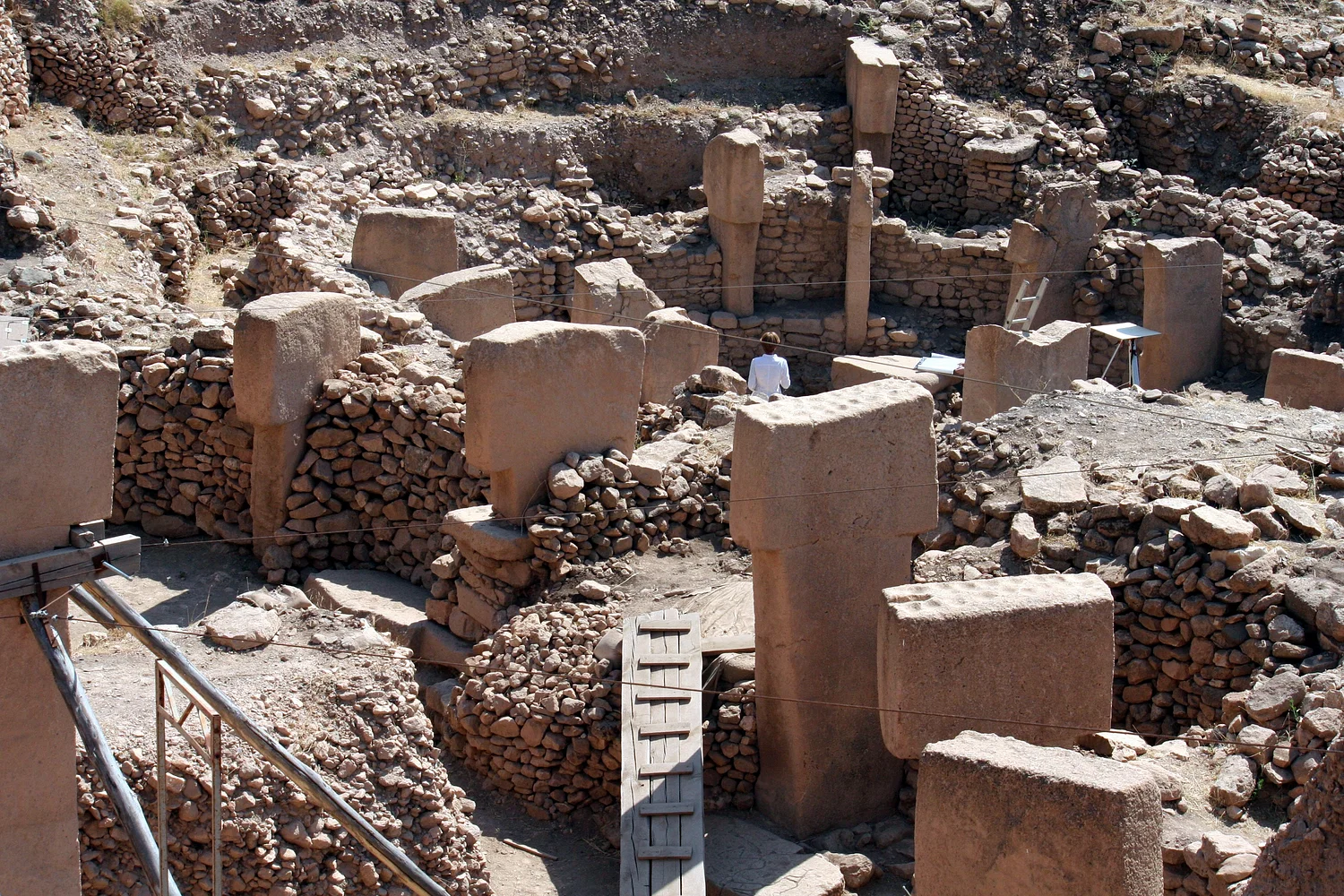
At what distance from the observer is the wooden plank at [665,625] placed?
286 inches

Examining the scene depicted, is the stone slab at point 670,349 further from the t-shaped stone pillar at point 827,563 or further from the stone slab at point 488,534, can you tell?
the t-shaped stone pillar at point 827,563

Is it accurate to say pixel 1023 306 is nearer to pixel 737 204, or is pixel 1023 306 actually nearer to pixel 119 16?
pixel 737 204

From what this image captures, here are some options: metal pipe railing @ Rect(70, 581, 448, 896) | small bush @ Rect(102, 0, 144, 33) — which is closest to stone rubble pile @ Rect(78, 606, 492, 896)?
metal pipe railing @ Rect(70, 581, 448, 896)

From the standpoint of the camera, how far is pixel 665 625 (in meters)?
7.26

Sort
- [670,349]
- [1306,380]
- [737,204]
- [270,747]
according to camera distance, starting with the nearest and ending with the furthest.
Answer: [270,747]
[1306,380]
[670,349]
[737,204]

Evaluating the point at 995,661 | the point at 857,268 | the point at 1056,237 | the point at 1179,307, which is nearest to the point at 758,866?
the point at 995,661

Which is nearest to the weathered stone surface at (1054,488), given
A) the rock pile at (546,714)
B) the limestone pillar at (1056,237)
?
the rock pile at (546,714)

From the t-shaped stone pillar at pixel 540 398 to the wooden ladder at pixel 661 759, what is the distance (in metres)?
A: 1.38

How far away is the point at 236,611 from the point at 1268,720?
4463mm

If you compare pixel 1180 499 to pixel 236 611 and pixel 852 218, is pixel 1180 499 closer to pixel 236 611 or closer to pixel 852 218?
pixel 236 611

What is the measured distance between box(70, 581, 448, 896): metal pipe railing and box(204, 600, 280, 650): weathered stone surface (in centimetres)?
180

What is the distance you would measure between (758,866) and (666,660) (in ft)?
3.60

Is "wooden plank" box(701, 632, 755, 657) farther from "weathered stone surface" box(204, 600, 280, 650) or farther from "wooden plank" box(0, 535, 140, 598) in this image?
"wooden plank" box(0, 535, 140, 598)

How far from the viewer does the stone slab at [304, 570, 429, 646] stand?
8.55 meters
